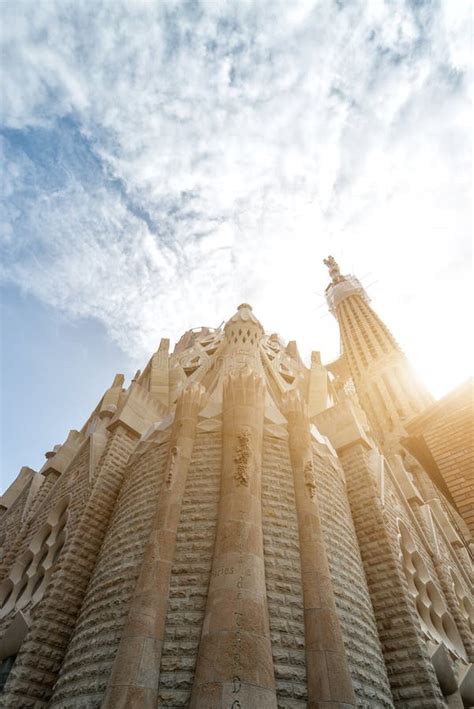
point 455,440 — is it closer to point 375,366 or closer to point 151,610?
point 151,610

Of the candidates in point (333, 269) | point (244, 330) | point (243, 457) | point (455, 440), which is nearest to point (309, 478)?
point (243, 457)

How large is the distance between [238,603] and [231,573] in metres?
0.47

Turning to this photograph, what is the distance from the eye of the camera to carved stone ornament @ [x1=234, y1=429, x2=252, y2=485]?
797 cm

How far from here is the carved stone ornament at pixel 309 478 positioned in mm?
8531

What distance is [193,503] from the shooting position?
8.06m

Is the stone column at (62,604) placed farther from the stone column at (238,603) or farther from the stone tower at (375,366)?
the stone tower at (375,366)

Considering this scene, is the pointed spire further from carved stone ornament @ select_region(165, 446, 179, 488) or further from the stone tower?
the stone tower

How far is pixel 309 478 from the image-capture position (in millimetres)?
8750

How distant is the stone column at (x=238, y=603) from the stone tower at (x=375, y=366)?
23.2m

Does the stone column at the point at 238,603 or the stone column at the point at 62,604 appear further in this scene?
the stone column at the point at 62,604

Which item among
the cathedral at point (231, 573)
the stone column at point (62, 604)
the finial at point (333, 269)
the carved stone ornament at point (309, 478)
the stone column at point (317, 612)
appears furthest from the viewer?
the finial at point (333, 269)

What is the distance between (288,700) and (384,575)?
13.6ft

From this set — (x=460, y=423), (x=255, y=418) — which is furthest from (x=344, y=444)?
(x=460, y=423)

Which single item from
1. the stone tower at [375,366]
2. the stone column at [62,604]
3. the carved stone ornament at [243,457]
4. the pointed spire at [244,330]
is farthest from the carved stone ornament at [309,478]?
the stone tower at [375,366]
